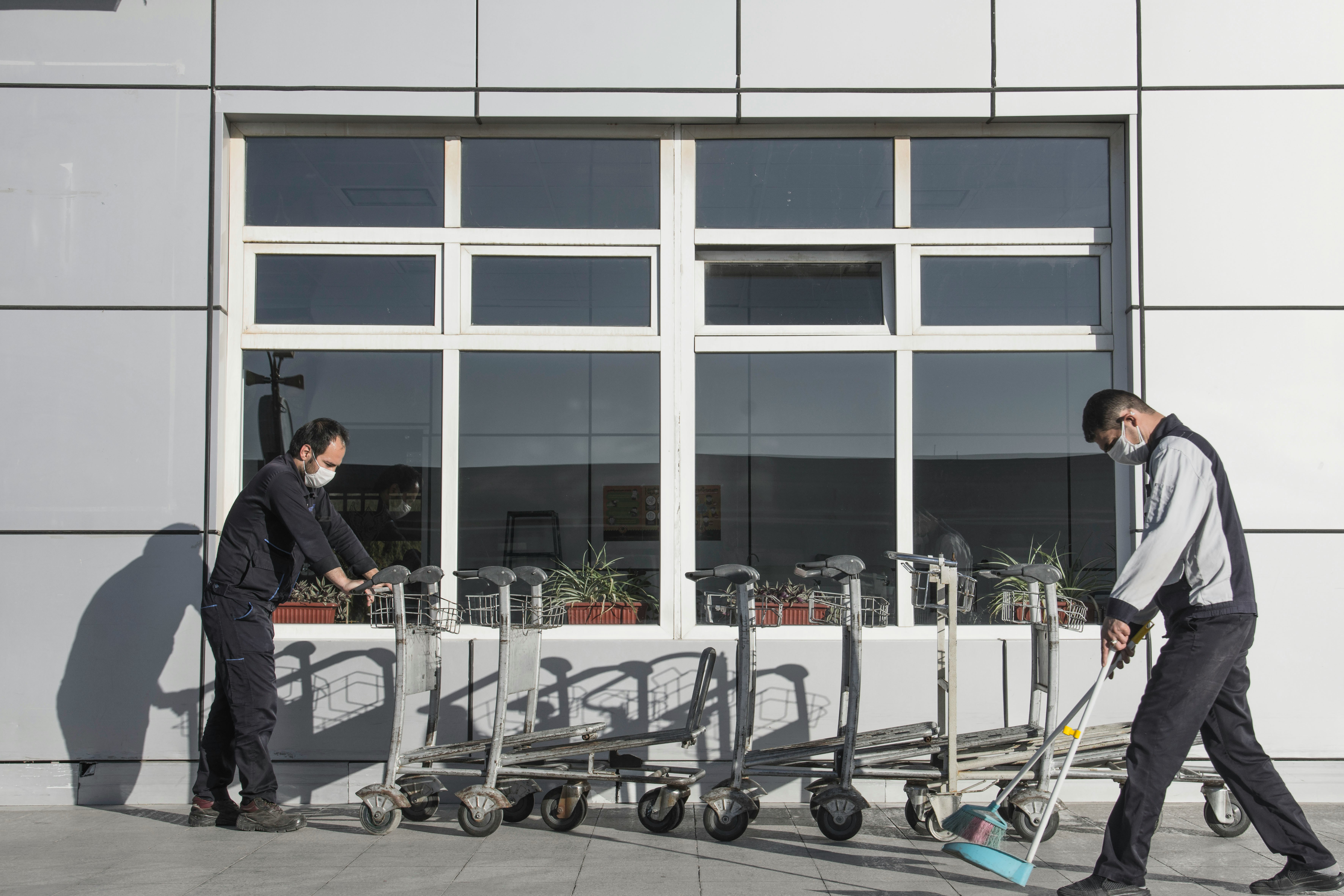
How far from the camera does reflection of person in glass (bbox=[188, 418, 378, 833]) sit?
461 cm

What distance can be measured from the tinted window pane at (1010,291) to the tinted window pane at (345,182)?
2815 millimetres

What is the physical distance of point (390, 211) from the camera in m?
5.63

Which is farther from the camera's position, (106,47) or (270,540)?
(106,47)

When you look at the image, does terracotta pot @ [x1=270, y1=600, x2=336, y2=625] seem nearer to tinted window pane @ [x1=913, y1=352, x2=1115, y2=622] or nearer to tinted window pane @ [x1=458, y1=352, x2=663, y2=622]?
tinted window pane @ [x1=458, y1=352, x2=663, y2=622]

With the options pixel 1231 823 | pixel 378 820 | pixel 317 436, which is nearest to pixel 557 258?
pixel 317 436

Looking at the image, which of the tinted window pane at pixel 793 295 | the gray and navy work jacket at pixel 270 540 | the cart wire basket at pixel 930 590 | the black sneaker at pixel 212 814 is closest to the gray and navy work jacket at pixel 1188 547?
the cart wire basket at pixel 930 590

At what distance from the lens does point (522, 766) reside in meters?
4.66

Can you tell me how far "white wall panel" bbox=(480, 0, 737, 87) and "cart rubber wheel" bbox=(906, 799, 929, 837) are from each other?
12.4 ft

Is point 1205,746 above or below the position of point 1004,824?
above

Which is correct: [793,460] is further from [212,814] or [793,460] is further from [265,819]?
[212,814]

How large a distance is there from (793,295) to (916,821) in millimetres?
2817

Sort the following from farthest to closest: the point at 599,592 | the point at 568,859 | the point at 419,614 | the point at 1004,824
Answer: the point at 599,592, the point at 419,614, the point at 568,859, the point at 1004,824

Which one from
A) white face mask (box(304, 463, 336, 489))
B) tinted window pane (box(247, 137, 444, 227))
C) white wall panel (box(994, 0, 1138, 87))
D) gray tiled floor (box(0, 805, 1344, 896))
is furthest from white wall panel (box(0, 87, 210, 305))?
white wall panel (box(994, 0, 1138, 87))

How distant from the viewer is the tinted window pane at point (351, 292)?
559 centimetres
